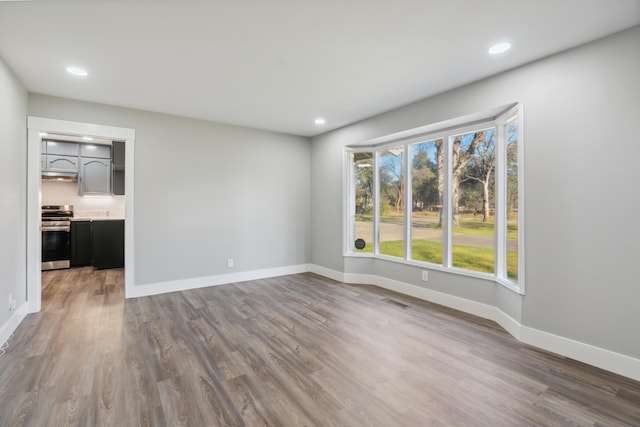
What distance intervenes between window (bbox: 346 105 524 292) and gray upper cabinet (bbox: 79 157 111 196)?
5198 mm

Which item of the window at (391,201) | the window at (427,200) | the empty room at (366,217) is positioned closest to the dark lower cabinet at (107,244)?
the empty room at (366,217)

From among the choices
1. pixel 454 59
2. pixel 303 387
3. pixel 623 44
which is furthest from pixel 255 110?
pixel 623 44

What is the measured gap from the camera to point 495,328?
3.02 metres

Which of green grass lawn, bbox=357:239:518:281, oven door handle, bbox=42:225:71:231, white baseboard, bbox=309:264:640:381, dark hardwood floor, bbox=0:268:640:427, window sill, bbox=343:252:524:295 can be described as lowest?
dark hardwood floor, bbox=0:268:640:427

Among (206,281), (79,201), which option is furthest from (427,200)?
(79,201)

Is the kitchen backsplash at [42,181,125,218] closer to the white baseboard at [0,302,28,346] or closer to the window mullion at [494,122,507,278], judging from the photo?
the white baseboard at [0,302,28,346]

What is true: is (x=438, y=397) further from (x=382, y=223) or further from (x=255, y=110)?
(x=255, y=110)

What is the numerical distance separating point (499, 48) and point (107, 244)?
6.98 metres

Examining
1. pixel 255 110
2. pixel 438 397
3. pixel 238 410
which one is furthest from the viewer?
pixel 255 110

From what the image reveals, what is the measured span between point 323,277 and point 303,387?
10.5 feet

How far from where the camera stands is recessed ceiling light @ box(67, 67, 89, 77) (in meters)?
2.84

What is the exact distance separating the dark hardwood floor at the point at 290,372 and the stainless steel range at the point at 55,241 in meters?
2.72

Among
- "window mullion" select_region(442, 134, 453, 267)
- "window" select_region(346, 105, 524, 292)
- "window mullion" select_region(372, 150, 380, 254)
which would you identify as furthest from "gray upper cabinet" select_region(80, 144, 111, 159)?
"window mullion" select_region(442, 134, 453, 267)

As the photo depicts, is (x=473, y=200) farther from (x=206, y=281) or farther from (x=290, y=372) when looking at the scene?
(x=206, y=281)
